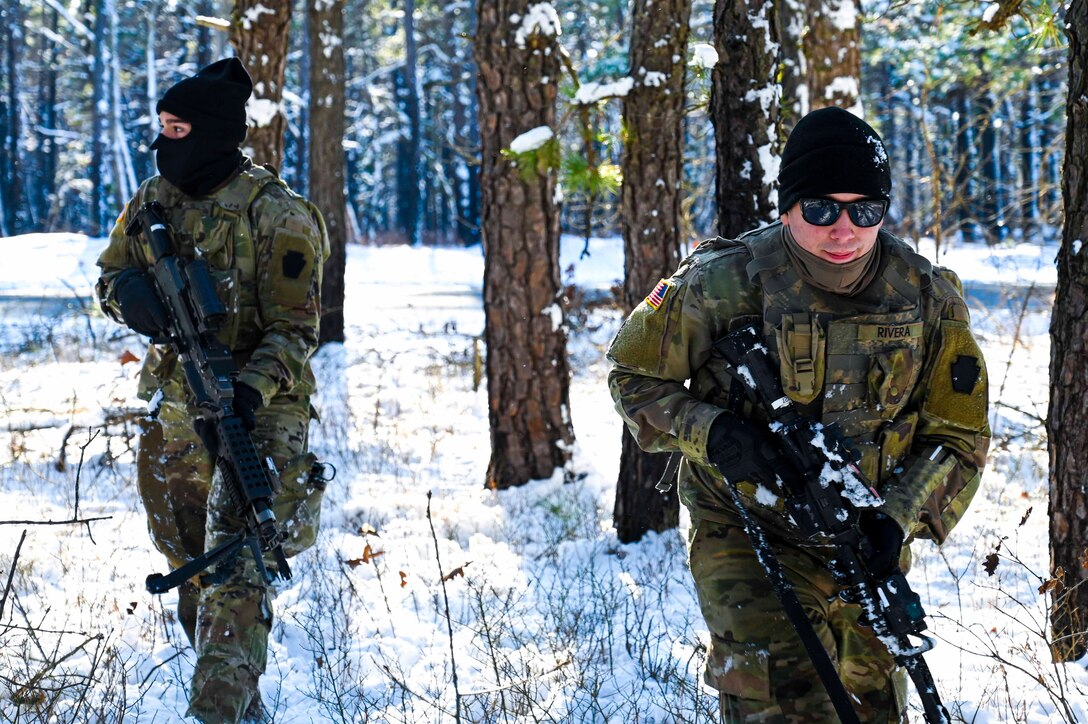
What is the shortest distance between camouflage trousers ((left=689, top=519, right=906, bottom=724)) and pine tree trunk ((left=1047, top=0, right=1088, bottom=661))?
1.36 m

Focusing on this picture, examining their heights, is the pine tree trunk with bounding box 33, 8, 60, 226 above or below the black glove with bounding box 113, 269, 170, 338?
above

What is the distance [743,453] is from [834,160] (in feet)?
2.56

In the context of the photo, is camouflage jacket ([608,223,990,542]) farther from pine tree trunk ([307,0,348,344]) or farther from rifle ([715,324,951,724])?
pine tree trunk ([307,0,348,344])

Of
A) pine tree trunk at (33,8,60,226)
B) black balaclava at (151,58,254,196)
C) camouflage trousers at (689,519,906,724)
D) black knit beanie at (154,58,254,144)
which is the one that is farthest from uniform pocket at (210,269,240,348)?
pine tree trunk at (33,8,60,226)

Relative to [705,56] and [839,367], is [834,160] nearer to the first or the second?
[839,367]

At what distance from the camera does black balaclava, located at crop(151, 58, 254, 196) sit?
12.6 feet

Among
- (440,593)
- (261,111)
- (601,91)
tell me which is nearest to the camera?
(440,593)

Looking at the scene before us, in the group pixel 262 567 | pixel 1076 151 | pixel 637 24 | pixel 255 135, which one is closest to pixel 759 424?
pixel 262 567

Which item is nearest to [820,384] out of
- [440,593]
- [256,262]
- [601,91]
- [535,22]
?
[256,262]

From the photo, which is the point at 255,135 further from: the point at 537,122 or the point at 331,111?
the point at 331,111

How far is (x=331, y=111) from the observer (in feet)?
43.3

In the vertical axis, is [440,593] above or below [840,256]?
below

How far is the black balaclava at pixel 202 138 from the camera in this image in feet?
12.6

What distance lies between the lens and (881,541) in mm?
2580
